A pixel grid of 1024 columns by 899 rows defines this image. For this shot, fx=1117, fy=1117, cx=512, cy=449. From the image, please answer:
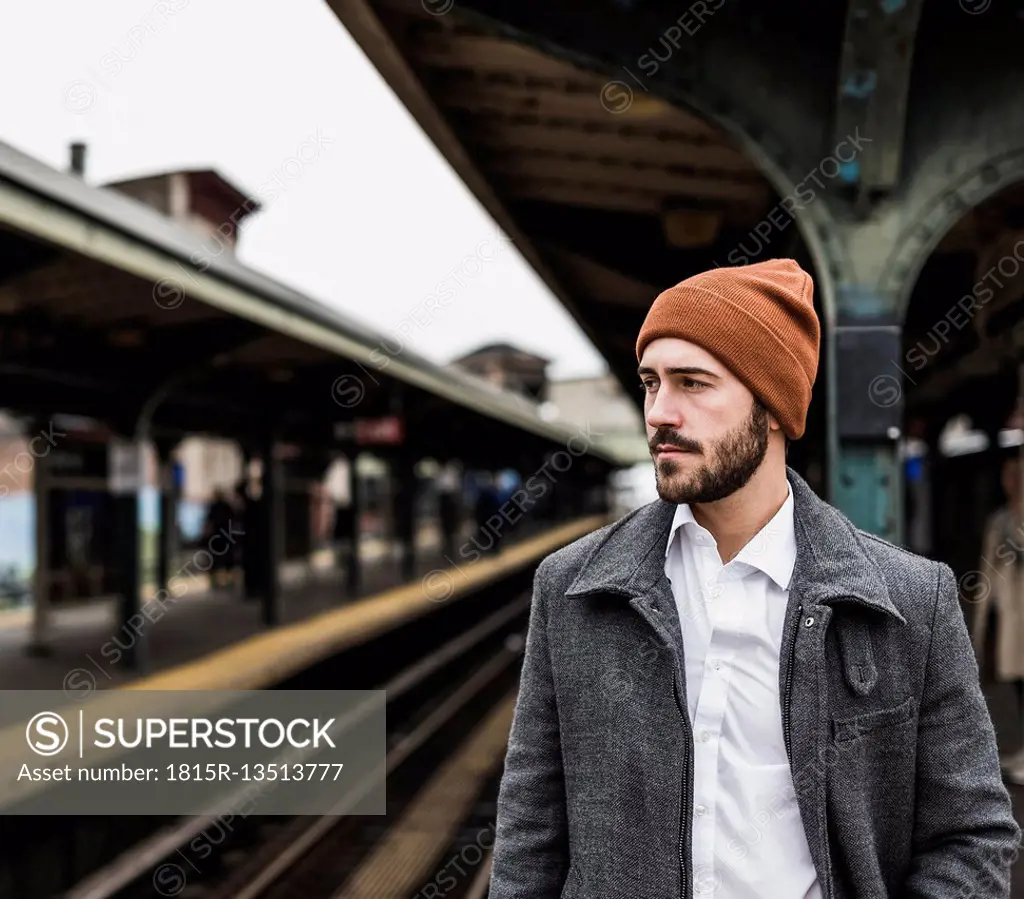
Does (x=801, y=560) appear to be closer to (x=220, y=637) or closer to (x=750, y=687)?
(x=750, y=687)

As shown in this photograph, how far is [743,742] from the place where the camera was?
143 centimetres

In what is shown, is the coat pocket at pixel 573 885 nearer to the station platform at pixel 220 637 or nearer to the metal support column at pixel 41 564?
the station platform at pixel 220 637

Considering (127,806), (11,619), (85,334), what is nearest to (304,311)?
(85,334)

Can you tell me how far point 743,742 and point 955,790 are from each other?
0.27 m

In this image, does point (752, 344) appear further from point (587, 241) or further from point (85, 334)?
point (85, 334)

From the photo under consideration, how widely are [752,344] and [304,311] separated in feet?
24.1

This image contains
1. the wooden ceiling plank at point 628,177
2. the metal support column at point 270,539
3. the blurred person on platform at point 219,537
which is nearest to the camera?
the wooden ceiling plank at point 628,177

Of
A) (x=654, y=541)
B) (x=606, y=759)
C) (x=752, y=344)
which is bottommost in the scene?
(x=606, y=759)

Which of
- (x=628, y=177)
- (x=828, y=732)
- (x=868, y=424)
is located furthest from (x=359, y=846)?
(x=828, y=732)

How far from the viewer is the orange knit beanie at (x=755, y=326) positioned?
146cm

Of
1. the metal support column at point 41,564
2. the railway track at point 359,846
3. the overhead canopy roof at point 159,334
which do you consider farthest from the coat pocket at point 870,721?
the metal support column at point 41,564

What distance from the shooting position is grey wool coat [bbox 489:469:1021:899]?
1377 mm

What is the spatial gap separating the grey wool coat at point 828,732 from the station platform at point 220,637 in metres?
8.29

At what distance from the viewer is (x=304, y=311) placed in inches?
335
